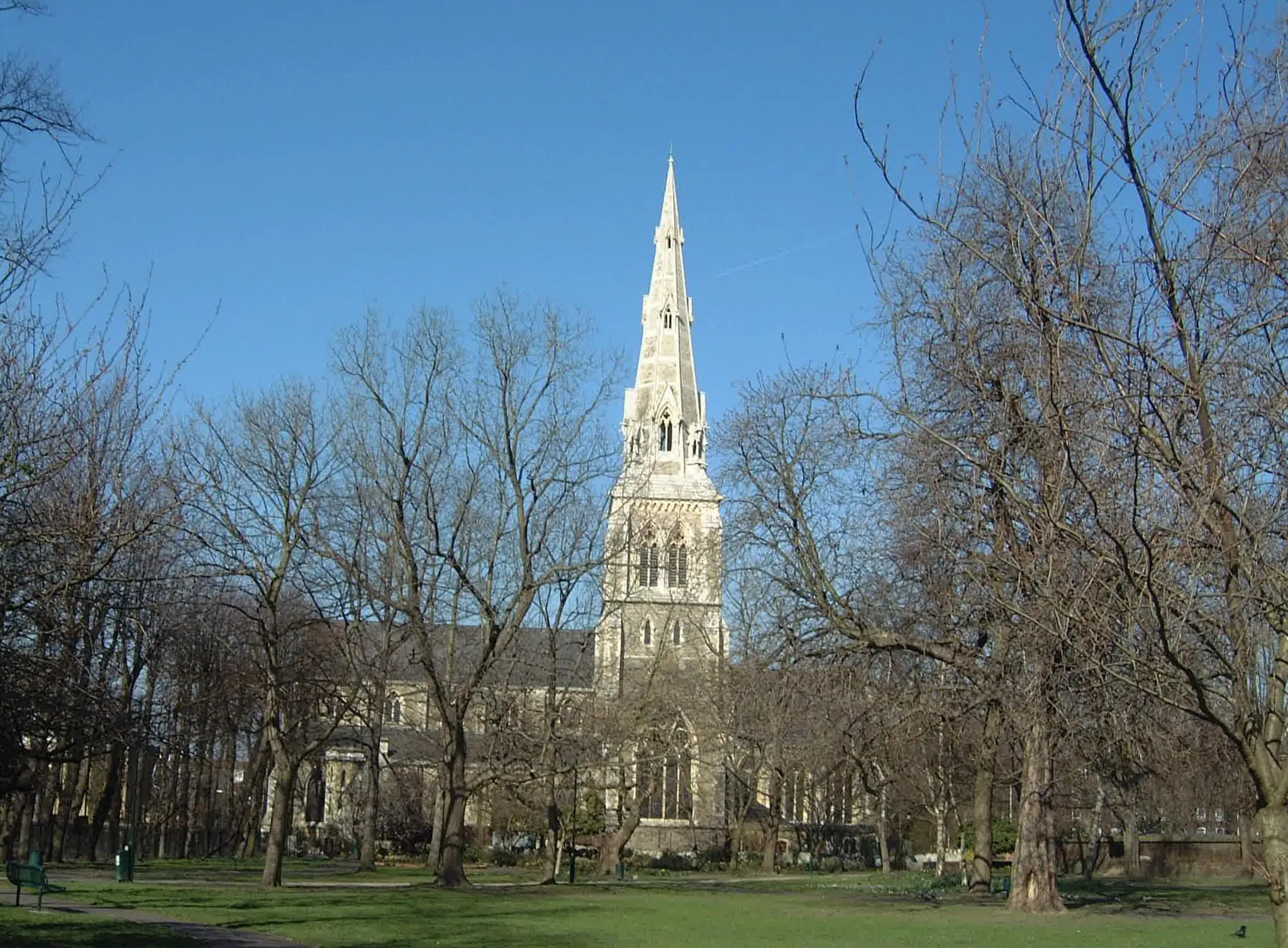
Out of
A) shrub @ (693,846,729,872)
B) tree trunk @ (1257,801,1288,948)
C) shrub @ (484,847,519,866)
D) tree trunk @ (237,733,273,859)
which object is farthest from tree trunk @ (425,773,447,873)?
tree trunk @ (1257,801,1288,948)

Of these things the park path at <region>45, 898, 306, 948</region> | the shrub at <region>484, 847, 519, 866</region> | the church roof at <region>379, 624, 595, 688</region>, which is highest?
the church roof at <region>379, 624, 595, 688</region>

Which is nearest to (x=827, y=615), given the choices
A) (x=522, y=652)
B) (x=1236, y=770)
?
(x=1236, y=770)

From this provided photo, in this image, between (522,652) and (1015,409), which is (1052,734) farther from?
(522,652)

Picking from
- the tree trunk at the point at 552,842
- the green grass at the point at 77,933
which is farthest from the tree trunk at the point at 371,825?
the green grass at the point at 77,933

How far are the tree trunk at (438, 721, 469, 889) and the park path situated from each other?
9869mm

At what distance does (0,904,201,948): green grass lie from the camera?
49.3 feet

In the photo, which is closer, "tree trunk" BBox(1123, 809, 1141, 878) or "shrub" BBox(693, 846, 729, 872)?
"tree trunk" BBox(1123, 809, 1141, 878)

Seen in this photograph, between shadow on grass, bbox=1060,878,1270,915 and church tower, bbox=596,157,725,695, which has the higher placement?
church tower, bbox=596,157,725,695

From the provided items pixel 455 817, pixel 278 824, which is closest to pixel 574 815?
pixel 455 817

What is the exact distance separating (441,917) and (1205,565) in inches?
657

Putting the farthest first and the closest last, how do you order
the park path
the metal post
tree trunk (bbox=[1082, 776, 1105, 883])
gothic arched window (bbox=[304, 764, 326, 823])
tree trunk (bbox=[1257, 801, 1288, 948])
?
gothic arched window (bbox=[304, 764, 326, 823]) < tree trunk (bbox=[1082, 776, 1105, 883]) < the metal post < the park path < tree trunk (bbox=[1257, 801, 1288, 948])

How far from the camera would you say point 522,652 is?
121ft

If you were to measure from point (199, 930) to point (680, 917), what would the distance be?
8.65m

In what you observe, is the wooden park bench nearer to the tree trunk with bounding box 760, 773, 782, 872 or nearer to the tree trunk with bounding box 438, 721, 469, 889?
the tree trunk with bounding box 438, 721, 469, 889
